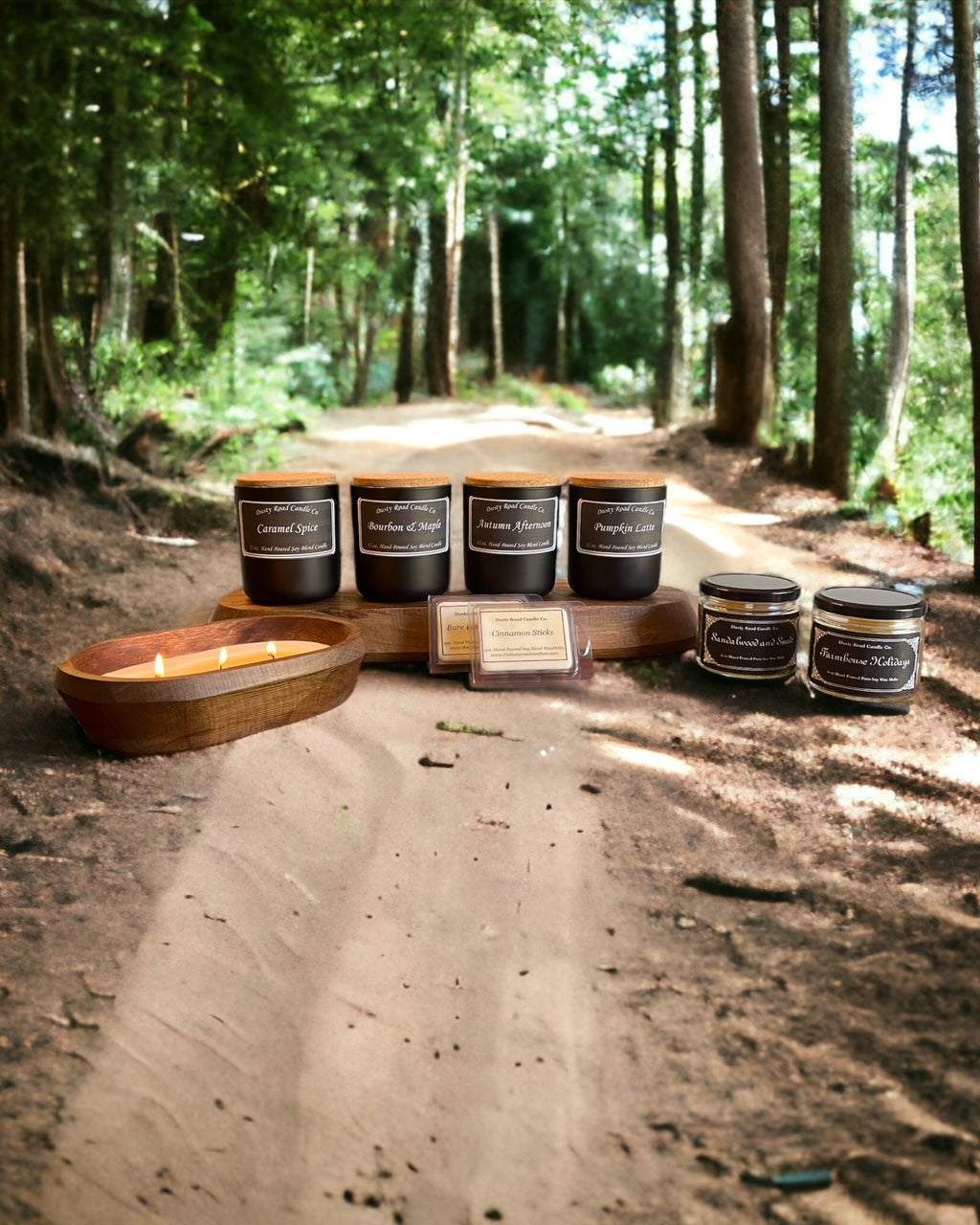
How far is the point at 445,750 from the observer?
6.43 feet

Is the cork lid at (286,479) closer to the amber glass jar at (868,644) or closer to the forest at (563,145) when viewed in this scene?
the amber glass jar at (868,644)

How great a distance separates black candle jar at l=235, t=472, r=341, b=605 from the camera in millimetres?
2166

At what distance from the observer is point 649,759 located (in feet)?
6.43

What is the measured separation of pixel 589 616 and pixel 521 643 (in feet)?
0.64

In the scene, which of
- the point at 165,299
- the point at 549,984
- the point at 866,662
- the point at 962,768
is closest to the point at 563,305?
the point at 165,299

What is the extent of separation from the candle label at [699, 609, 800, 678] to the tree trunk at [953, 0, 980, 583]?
2.17 feet

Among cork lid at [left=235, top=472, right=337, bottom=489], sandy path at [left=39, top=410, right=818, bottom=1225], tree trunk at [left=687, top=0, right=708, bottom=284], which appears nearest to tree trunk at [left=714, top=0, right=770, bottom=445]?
tree trunk at [left=687, top=0, right=708, bottom=284]

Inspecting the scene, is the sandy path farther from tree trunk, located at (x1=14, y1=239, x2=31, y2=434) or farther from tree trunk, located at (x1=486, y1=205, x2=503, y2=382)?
tree trunk, located at (x1=486, y1=205, x2=503, y2=382)

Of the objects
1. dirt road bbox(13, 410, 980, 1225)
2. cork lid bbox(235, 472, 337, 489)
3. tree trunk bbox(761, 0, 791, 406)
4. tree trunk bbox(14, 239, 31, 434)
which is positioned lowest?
dirt road bbox(13, 410, 980, 1225)

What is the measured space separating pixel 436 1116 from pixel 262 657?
3.43 ft

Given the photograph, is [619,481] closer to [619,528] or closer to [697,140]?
[619,528]

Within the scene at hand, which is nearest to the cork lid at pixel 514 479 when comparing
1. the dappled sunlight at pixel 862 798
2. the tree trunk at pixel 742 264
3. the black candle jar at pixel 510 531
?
the black candle jar at pixel 510 531

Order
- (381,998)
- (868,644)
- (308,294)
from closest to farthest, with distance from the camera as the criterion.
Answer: (381,998) < (868,644) < (308,294)

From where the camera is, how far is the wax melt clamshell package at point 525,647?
2166 millimetres
